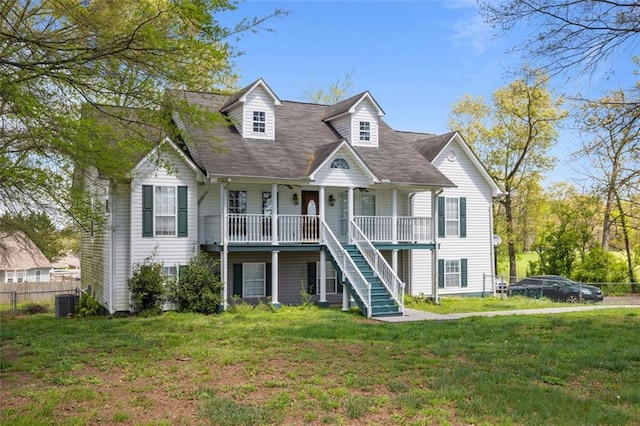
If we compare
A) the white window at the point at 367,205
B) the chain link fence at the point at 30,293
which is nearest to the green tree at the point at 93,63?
the white window at the point at 367,205

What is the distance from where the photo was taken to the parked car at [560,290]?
1045 inches

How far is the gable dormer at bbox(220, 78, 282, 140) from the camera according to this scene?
23203mm

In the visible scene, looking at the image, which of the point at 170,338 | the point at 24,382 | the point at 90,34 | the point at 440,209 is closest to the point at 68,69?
the point at 90,34

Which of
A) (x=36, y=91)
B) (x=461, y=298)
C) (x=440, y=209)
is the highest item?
(x=36, y=91)

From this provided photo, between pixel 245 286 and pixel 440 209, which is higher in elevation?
pixel 440 209

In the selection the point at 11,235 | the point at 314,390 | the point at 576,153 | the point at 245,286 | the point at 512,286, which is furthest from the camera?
the point at 512,286

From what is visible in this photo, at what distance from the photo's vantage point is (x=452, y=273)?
26719 millimetres

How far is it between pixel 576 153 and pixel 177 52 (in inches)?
321

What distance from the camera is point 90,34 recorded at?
35.1 ft

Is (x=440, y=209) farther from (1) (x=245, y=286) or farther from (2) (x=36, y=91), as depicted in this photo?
(2) (x=36, y=91)

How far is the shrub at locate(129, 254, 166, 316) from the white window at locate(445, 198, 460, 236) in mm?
13087

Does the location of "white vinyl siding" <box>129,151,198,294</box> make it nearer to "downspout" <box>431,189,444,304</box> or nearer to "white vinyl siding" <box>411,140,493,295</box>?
"downspout" <box>431,189,444,304</box>

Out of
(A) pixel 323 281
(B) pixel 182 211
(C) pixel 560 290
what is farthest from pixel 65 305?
(C) pixel 560 290

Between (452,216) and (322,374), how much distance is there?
17.8m
